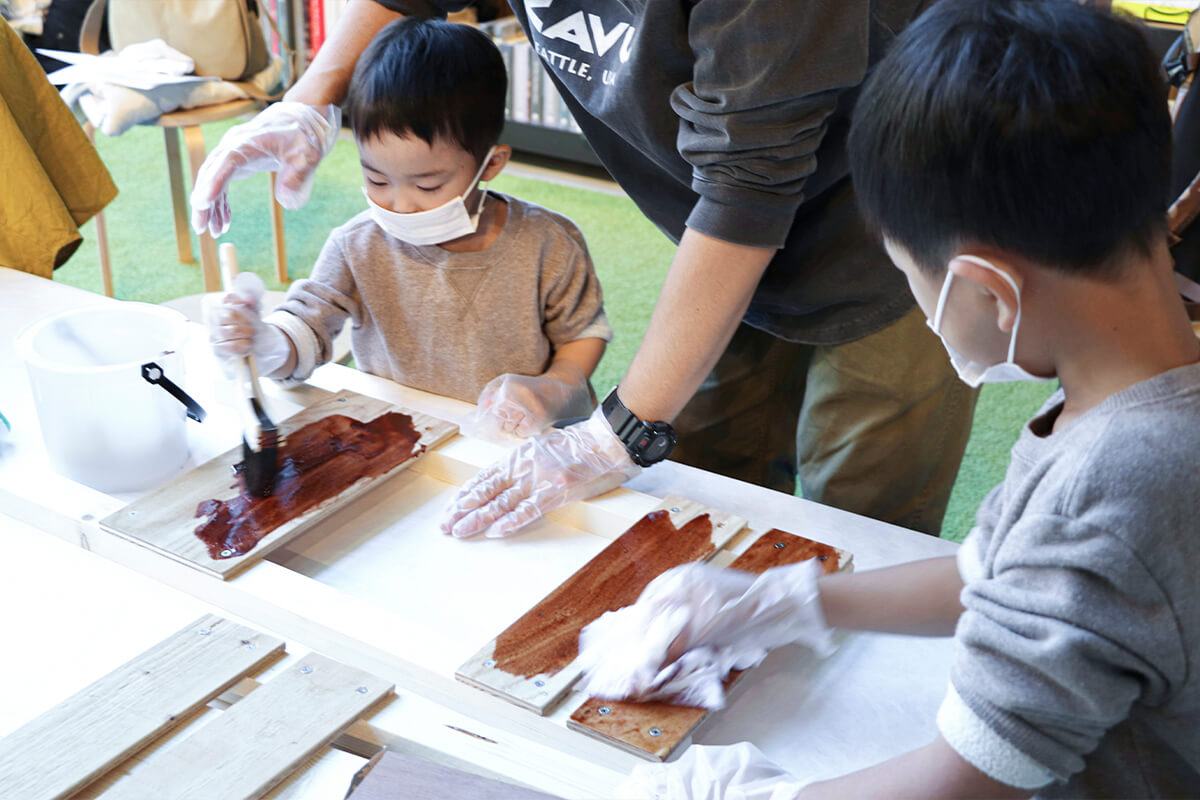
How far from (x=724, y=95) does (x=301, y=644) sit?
0.61 m

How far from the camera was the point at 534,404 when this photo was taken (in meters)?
1.23

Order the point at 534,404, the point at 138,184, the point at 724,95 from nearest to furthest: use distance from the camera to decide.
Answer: the point at 724,95 → the point at 534,404 → the point at 138,184

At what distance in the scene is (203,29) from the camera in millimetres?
2537

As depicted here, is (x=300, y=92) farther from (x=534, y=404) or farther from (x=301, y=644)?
(x=301, y=644)

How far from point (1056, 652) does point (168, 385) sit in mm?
839

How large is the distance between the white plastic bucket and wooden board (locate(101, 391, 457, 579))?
0.19 feet

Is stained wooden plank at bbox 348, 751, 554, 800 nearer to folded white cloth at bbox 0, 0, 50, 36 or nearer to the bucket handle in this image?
the bucket handle

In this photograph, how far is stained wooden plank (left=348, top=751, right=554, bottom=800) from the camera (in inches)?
27.9

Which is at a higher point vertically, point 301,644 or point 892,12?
point 892,12

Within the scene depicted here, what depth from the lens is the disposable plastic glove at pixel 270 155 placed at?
1.25 metres

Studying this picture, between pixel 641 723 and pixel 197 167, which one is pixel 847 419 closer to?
pixel 641 723

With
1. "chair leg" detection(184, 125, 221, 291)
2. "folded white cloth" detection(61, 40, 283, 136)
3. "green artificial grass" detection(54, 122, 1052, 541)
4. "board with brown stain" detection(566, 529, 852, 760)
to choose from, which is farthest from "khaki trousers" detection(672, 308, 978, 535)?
"folded white cloth" detection(61, 40, 283, 136)

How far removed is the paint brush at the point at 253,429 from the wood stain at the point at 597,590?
0.33 m

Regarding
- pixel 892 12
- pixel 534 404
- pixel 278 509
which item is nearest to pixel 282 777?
pixel 278 509
